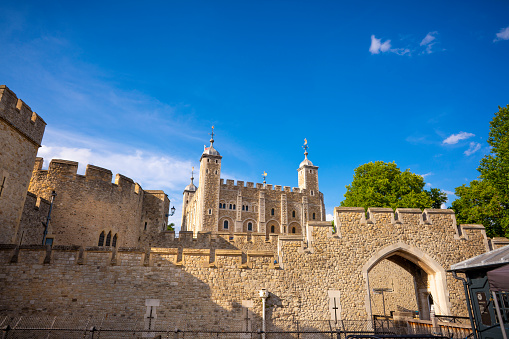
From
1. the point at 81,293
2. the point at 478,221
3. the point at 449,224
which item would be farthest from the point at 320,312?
the point at 478,221

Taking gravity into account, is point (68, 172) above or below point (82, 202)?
above

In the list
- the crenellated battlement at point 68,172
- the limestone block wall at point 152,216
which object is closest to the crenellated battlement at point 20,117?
the crenellated battlement at point 68,172

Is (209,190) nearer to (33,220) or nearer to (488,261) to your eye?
(33,220)

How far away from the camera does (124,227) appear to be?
15.8 m

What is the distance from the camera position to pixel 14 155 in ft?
36.4

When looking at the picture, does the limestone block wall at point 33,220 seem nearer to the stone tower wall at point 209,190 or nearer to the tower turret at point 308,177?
the stone tower wall at point 209,190

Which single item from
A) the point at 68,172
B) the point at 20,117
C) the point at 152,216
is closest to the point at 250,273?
the point at 152,216

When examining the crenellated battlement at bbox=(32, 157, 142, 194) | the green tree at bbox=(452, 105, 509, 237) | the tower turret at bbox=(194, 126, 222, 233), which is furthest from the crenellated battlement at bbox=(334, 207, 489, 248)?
the tower turret at bbox=(194, 126, 222, 233)

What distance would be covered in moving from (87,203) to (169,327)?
23.3 ft

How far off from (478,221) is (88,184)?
71.6 feet

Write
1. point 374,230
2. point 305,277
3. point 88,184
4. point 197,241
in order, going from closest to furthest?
point 305,277, point 374,230, point 88,184, point 197,241

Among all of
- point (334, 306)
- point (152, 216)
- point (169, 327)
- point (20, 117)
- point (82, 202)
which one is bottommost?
point (169, 327)

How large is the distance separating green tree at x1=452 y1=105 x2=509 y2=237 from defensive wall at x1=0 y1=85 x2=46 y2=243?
22.8 meters

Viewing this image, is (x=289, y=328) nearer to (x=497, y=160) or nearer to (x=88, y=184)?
(x=88, y=184)
